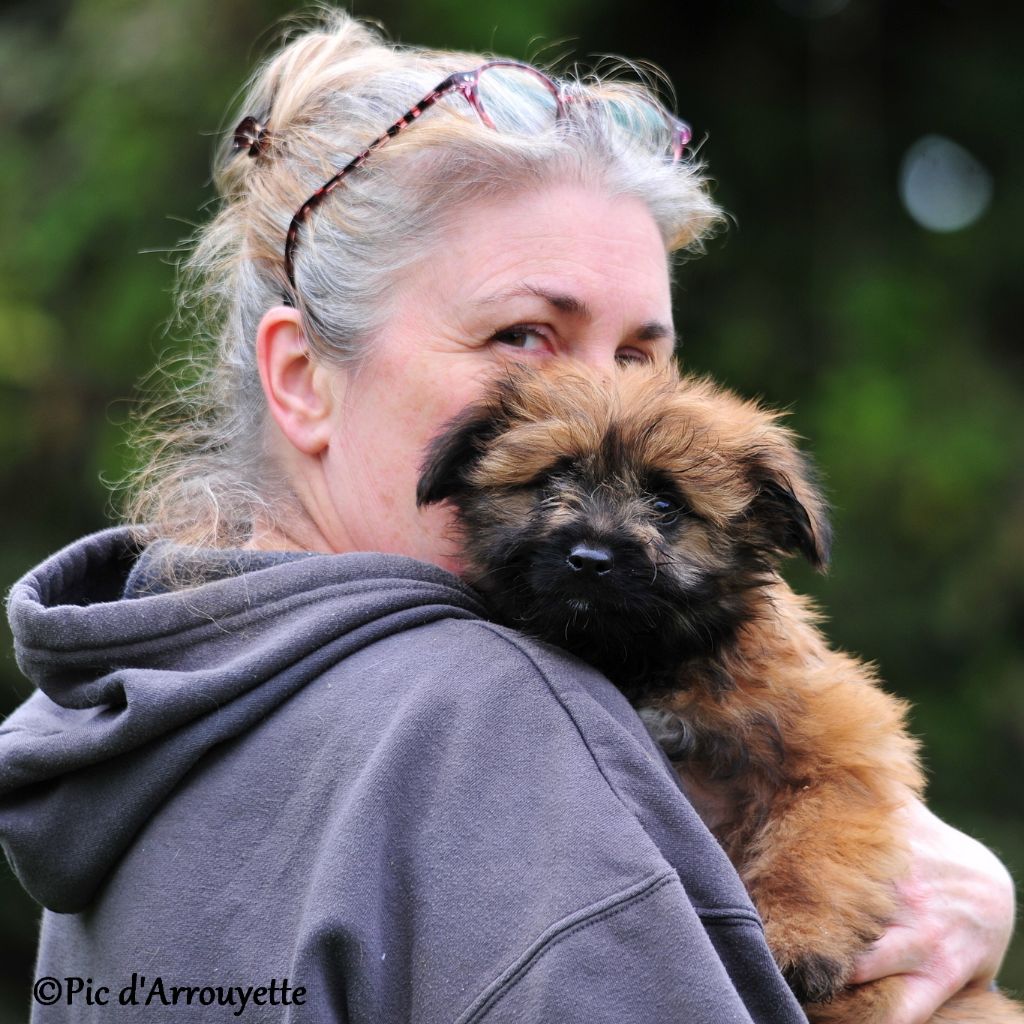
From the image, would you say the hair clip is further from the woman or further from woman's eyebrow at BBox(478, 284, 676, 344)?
woman's eyebrow at BBox(478, 284, 676, 344)

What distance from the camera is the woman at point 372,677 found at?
174 cm

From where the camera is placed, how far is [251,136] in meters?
2.95

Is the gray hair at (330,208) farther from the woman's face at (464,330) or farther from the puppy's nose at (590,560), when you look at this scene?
the puppy's nose at (590,560)

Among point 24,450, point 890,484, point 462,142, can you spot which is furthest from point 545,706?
point 24,450

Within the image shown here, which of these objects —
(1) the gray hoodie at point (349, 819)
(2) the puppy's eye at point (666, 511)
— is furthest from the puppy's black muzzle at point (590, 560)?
(1) the gray hoodie at point (349, 819)

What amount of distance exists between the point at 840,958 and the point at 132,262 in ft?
16.9

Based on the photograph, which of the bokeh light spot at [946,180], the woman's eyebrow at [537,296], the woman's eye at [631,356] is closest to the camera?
the woman's eyebrow at [537,296]

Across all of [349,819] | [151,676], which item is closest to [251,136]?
[151,676]

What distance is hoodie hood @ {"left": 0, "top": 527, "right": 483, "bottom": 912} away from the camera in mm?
2020

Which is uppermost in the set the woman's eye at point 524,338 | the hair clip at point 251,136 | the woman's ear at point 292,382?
the hair clip at point 251,136

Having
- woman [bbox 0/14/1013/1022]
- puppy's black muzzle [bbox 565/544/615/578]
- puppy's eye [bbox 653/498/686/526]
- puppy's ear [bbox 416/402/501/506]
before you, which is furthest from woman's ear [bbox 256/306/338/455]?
puppy's eye [bbox 653/498/686/526]

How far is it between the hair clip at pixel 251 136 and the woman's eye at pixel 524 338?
74 centimetres

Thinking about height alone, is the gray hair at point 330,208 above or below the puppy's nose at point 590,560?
above

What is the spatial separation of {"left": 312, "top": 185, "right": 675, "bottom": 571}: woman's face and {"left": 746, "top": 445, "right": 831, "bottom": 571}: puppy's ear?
0.40 m
